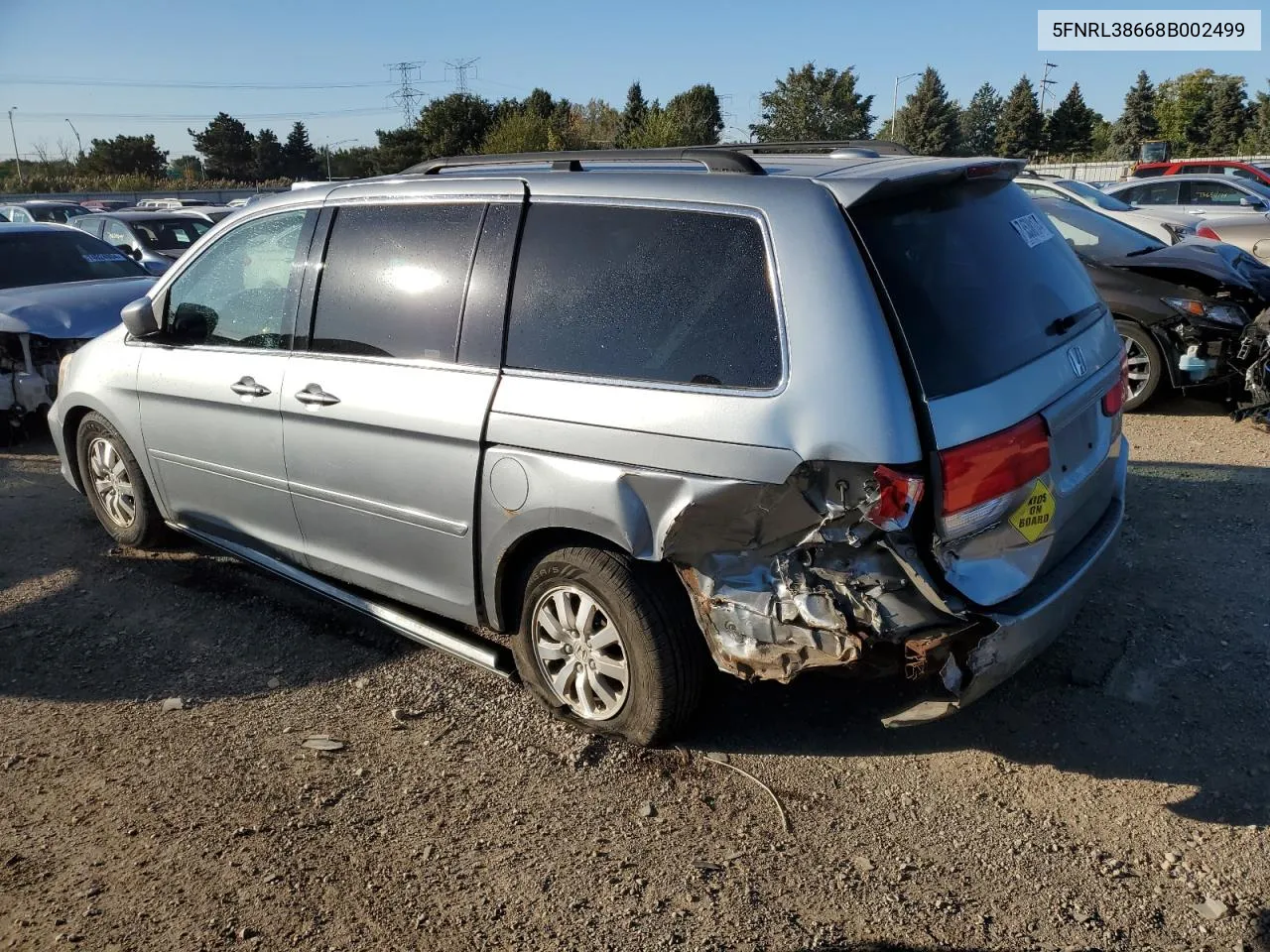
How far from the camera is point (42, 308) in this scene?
782cm

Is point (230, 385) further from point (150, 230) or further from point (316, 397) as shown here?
point (150, 230)

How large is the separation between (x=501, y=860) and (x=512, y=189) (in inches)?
88.7

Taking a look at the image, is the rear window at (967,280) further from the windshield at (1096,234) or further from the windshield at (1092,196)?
the windshield at (1092,196)

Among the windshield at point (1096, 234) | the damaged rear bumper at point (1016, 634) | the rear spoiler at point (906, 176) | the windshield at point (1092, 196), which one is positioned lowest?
the damaged rear bumper at point (1016, 634)

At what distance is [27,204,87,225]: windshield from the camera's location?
20389mm

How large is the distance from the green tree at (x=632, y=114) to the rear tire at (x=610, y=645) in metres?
51.4

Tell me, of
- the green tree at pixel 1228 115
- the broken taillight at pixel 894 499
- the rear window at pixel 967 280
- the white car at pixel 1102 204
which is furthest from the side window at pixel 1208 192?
the green tree at pixel 1228 115

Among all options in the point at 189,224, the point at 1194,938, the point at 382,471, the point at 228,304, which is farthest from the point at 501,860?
the point at 189,224

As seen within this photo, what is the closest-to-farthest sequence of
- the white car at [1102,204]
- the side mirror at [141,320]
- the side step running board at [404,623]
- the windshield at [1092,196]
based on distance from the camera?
the side step running board at [404,623] < the side mirror at [141,320] < the white car at [1102,204] < the windshield at [1092,196]

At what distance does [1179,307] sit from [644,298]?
5.65 metres

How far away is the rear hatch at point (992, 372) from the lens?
2.82m

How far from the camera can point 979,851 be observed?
9.71 feet

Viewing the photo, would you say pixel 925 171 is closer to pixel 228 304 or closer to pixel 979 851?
pixel 979 851

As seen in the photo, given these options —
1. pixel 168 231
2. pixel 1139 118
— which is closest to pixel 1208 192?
pixel 168 231
